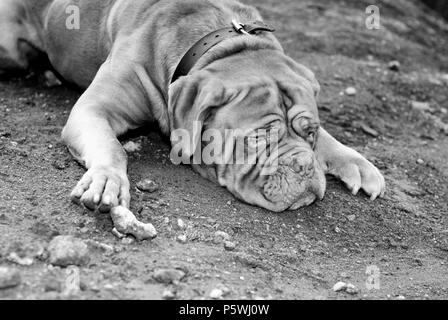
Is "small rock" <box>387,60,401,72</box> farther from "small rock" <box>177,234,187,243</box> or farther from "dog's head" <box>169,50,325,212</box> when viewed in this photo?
"small rock" <box>177,234,187,243</box>

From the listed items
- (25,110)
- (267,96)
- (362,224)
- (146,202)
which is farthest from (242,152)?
(25,110)

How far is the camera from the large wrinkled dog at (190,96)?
3842mm

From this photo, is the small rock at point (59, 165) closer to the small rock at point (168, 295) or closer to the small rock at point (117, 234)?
the small rock at point (117, 234)

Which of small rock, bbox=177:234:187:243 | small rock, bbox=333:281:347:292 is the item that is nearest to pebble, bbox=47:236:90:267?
small rock, bbox=177:234:187:243

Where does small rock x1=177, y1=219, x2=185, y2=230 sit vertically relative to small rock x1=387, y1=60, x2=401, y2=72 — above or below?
above

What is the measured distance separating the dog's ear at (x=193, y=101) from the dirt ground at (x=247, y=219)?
0.32m

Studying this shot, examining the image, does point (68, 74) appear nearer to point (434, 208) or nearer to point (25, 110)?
point (25, 110)

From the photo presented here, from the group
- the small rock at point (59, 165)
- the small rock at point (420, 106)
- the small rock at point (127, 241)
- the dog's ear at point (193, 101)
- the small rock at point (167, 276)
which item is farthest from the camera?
the small rock at point (420, 106)

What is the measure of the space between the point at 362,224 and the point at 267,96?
3.04 feet

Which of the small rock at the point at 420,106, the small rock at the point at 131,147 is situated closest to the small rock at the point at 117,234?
the small rock at the point at 131,147

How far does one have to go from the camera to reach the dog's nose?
3.84m

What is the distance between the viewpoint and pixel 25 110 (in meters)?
4.98

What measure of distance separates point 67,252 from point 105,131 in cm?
118

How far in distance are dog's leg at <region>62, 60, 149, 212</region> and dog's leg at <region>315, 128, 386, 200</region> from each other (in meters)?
1.09
